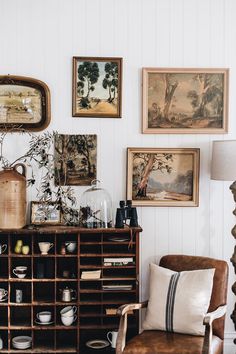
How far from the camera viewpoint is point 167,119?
4203mm

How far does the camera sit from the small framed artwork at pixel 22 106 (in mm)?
4160

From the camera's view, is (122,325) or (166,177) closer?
(122,325)

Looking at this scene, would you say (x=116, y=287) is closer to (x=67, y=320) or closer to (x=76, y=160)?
(x=67, y=320)

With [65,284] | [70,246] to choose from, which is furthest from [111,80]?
[65,284]

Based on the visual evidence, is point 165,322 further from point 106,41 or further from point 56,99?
point 106,41

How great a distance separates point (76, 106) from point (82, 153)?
0.39 metres

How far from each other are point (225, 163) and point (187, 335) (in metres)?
1.27

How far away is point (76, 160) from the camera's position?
4.20 meters

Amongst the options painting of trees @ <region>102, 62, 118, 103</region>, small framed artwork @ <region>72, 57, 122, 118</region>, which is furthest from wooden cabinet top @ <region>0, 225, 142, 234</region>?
painting of trees @ <region>102, 62, 118, 103</region>

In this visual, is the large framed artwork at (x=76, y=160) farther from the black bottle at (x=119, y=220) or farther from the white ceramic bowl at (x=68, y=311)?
the white ceramic bowl at (x=68, y=311)

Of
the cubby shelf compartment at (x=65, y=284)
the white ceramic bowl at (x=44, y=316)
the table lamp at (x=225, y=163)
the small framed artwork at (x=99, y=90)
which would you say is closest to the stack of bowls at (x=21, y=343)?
the cubby shelf compartment at (x=65, y=284)

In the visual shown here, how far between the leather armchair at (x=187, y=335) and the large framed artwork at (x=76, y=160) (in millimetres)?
927

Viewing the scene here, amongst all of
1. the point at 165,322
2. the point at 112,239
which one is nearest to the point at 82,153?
the point at 112,239

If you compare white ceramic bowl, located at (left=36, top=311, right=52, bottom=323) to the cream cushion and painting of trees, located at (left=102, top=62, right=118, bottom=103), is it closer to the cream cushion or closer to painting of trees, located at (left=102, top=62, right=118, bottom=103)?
the cream cushion
